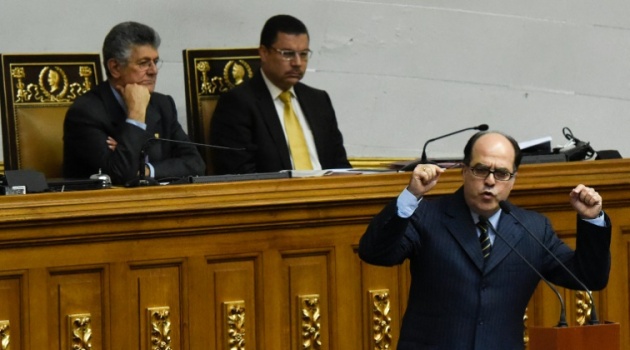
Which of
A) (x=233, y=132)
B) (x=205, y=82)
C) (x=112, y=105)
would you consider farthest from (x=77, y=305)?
(x=205, y=82)

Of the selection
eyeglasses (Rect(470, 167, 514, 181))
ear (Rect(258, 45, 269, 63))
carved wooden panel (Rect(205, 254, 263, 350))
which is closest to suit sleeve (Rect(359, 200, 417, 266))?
eyeglasses (Rect(470, 167, 514, 181))

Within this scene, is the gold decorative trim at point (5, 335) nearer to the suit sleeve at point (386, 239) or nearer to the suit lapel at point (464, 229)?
the suit sleeve at point (386, 239)

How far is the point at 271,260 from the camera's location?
547 centimetres

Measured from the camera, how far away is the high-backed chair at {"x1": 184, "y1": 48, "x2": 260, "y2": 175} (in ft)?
22.0

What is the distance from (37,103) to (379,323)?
1.75 meters

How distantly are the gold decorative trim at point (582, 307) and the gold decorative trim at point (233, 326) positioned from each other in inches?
49.9

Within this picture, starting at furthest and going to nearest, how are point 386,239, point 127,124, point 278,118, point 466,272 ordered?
point 278,118, point 127,124, point 466,272, point 386,239

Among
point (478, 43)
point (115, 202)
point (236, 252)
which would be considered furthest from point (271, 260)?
point (478, 43)

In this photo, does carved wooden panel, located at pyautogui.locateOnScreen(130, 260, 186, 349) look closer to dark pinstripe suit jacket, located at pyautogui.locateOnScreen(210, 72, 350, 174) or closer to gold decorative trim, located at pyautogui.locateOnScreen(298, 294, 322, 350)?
gold decorative trim, located at pyautogui.locateOnScreen(298, 294, 322, 350)

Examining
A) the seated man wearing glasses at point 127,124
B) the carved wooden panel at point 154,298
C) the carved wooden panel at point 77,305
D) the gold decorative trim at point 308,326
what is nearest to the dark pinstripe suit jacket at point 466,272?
the gold decorative trim at point 308,326

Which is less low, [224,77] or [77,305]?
[224,77]

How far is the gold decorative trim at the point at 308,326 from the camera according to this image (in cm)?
550

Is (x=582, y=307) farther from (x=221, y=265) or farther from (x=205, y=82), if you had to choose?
(x=205, y=82)

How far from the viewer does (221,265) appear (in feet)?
17.8
